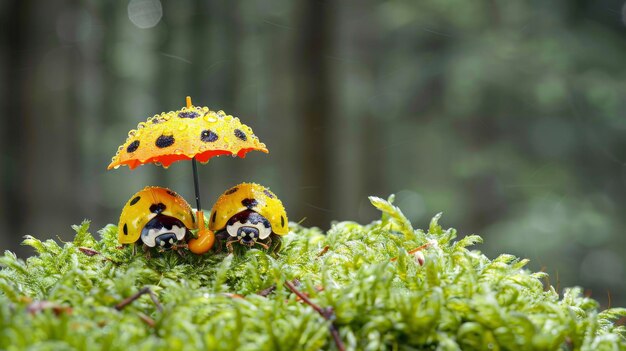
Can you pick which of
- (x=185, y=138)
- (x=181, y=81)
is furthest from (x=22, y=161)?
(x=181, y=81)

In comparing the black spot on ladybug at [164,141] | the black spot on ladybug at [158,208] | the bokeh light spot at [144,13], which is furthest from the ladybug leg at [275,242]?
the bokeh light spot at [144,13]

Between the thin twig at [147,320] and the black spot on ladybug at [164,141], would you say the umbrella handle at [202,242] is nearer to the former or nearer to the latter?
the black spot on ladybug at [164,141]

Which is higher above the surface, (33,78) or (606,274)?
(33,78)

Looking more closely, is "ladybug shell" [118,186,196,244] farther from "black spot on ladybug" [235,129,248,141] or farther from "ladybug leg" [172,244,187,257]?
"black spot on ladybug" [235,129,248,141]

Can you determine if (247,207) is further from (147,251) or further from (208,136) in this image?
(147,251)

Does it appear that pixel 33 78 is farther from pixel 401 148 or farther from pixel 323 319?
pixel 401 148

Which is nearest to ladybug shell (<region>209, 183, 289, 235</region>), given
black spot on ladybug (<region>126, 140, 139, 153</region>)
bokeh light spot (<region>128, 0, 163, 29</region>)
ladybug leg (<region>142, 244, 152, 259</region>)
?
ladybug leg (<region>142, 244, 152, 259</region>)

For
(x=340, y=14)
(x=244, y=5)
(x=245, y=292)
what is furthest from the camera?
(x=244, y=5)
